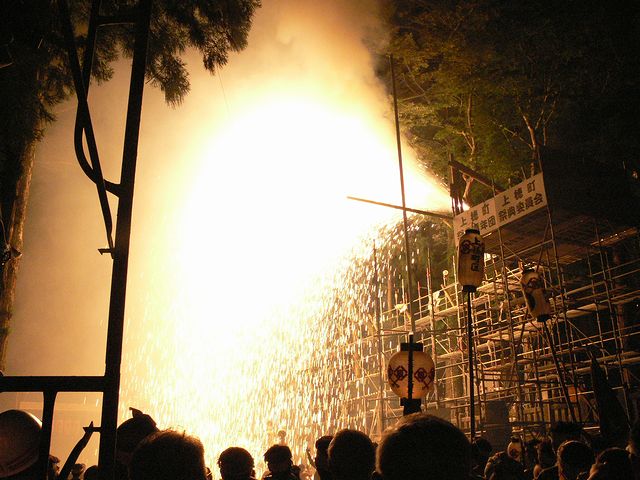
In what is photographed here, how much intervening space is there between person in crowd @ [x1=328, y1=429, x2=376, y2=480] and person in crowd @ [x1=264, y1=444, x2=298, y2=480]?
1.97 m

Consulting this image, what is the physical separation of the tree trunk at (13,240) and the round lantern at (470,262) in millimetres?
6527

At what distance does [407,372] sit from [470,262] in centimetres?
221

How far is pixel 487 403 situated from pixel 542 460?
233 inches

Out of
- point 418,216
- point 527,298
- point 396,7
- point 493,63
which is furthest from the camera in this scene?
point 418,216

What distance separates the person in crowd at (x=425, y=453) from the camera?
1.53m

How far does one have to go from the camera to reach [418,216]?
21047 millimetres

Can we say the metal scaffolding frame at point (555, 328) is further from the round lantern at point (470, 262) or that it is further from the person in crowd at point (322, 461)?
the person in crowd at point (322, 461)

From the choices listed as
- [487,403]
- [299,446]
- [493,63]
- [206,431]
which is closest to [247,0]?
[487,403]

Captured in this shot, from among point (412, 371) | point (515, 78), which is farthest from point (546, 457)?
point (515, 78)

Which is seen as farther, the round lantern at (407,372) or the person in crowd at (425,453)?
the round lantern at (407,372)

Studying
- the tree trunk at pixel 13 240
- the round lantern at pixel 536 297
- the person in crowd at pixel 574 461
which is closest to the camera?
the person in crowd at pixel 574 461

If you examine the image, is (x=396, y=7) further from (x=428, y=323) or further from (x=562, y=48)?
(x=428, y=323)

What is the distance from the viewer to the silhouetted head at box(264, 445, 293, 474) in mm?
4488

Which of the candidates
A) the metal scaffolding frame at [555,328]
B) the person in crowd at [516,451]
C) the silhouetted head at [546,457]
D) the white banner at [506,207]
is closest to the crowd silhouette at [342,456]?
the silhouetted head at [546,457]
